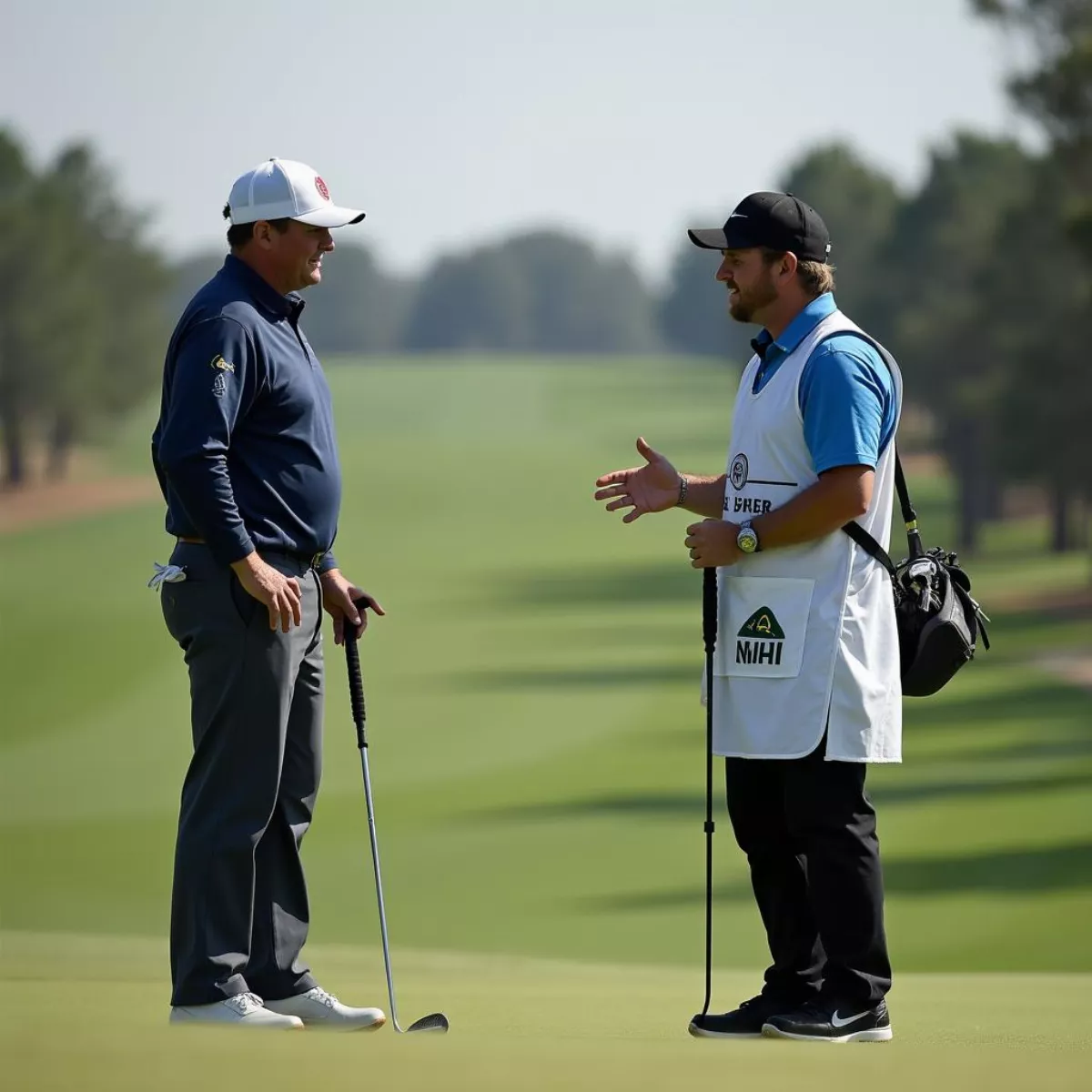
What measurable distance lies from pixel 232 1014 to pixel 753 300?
2052mm

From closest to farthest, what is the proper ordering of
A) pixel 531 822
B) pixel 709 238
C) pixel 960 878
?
pixel 709 238, pixel 960 878, pixel 531 822

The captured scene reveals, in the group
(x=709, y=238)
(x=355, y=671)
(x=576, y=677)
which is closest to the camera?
(x=709, y=238)

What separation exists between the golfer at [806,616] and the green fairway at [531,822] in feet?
1.10

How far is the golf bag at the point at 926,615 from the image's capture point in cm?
562

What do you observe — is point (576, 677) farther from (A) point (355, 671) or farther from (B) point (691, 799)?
(A) point (355, 671)

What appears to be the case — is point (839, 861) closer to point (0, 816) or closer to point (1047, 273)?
point (0, 816)

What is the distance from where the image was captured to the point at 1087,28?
103ft

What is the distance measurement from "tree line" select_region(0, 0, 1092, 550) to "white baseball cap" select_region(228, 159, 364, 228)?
20.1 m

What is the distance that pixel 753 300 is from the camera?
5.74 meters

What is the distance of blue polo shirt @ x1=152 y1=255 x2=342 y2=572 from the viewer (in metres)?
5.49

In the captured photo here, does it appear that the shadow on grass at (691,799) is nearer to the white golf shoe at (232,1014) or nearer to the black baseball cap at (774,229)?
the white golf shoe at (232,1014)

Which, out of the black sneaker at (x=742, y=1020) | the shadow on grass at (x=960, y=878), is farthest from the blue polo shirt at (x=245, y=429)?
the shadow on grass at (x=960, y=878)

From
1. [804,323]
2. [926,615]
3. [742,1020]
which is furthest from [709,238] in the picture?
[742,1020]

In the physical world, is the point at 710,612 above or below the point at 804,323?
below
